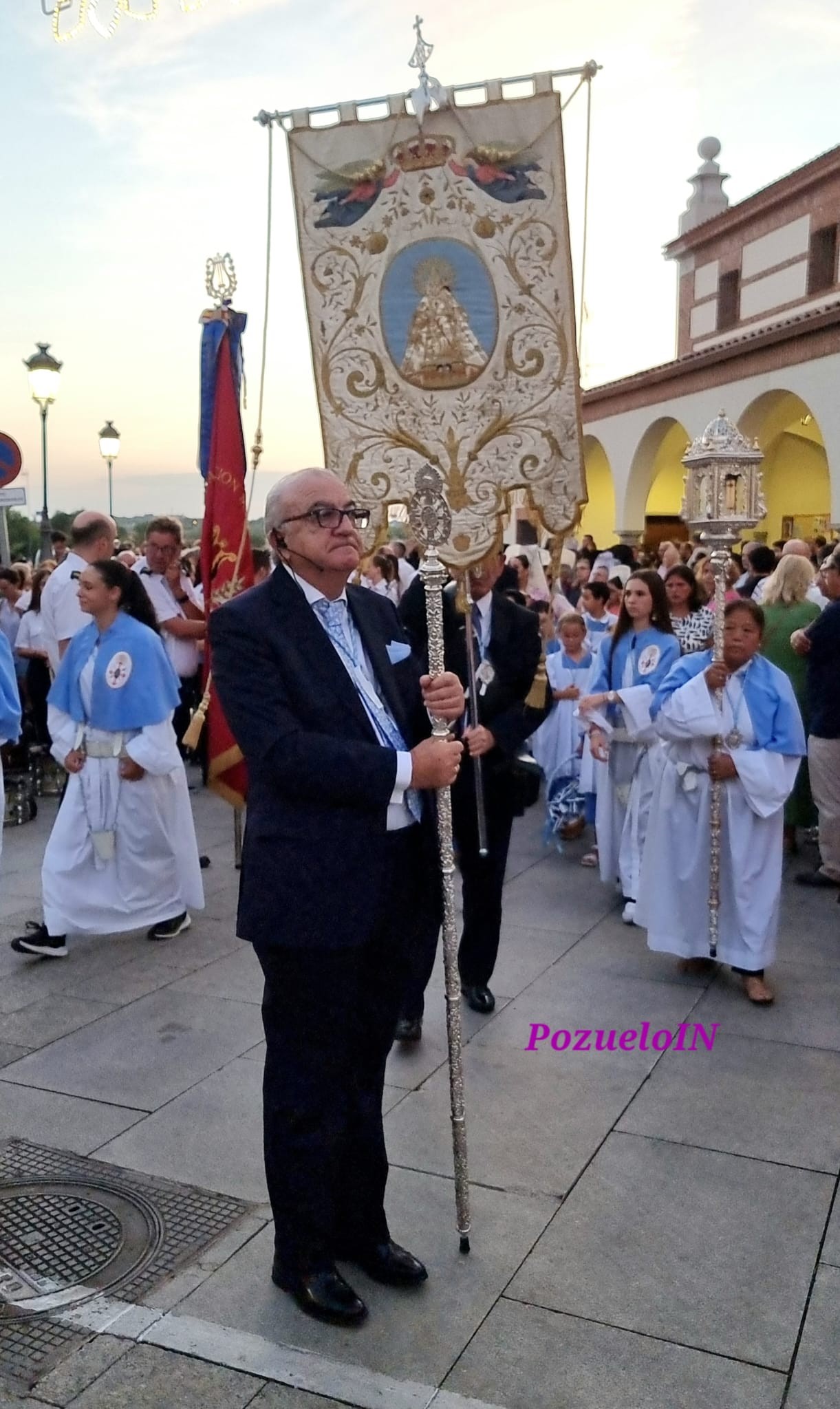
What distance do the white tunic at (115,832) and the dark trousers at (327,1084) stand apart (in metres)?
2.85

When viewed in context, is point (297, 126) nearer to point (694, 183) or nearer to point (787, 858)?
point (787, 858)

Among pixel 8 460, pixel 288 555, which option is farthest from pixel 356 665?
pixel 8 460

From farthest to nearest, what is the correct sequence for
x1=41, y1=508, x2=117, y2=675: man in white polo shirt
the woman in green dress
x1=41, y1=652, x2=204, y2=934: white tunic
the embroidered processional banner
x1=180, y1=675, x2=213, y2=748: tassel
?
the woman in green dress, x1=41, y1=508, x2=117, y2=675: man in white polo shirt, x1=180, y1=675, x2=213, y2=748: tassel, x1=41, y1=652, x2=204, y2=934: white tunic, the embroidered processional banner

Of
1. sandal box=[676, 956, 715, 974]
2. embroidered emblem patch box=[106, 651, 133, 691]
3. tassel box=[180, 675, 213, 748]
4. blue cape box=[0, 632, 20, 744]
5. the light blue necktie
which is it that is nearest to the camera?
the light blue necktie

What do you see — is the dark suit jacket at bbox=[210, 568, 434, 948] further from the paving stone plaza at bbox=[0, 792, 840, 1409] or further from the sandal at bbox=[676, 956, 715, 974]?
the sandal at bbox=[676, 956, 715, 974]

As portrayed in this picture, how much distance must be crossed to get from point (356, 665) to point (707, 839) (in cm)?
275

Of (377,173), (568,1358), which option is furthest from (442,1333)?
(377,173)

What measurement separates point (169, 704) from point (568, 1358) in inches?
145

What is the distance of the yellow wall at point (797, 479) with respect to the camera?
887 inches

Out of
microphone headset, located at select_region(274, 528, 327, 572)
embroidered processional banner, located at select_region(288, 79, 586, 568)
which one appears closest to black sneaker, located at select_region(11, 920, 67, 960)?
embroidered processional banner, located at select_region(288, 79, 586, 568)

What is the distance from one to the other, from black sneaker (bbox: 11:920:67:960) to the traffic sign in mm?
5401

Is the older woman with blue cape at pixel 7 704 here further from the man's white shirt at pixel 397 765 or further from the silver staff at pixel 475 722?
the man's white shirt at pixel 397 765

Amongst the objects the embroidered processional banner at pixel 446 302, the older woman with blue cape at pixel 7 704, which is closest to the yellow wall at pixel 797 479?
the embroidered processional banner at pixel 446 302

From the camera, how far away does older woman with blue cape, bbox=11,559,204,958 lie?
18.3 ft
